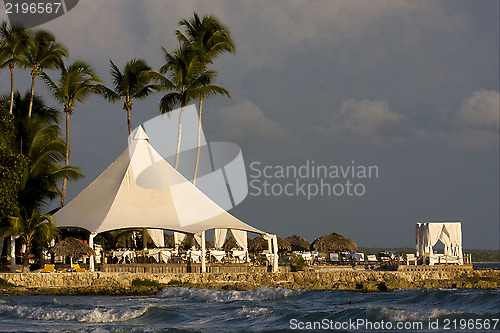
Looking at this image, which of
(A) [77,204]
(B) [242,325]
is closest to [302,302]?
(B) [242,325]

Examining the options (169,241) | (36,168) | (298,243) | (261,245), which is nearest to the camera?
(36,168)

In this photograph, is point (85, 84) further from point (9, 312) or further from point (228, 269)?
point (9, 312)

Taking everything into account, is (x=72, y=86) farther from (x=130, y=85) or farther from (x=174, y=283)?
(x=174, y=283)

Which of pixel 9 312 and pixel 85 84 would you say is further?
pixel 85 84

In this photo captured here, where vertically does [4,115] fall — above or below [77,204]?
above

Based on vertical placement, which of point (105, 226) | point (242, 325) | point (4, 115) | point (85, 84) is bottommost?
point (242, 325)

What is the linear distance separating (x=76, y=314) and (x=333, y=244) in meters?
21.1

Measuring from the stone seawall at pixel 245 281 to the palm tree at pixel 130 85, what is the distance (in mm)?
11142

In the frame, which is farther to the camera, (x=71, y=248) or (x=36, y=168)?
(x=36, y=168)

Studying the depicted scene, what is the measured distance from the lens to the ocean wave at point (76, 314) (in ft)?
59.9

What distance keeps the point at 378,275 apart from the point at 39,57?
56.5 feet

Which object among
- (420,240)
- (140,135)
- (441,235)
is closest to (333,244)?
(420,240)

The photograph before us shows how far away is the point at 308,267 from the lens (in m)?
31.3

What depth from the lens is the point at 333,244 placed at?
1500 inches
